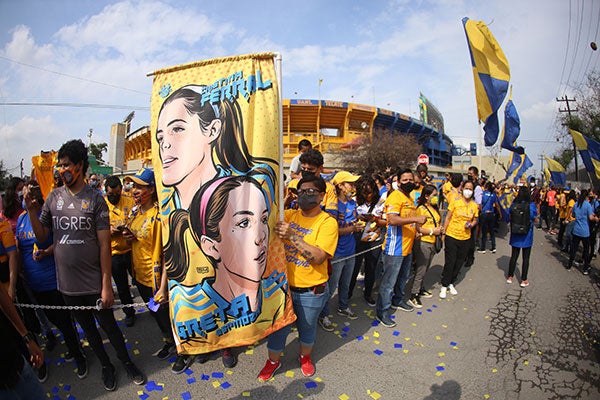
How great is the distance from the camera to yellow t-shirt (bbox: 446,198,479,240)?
5.33m

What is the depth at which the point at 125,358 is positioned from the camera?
2955mm

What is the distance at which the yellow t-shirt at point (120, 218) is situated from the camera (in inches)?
154

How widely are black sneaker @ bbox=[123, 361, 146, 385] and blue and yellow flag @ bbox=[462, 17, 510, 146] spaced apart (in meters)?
8.96

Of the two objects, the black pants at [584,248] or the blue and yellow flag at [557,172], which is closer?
the black pants at [584,248]

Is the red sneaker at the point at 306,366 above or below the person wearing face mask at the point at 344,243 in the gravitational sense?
below

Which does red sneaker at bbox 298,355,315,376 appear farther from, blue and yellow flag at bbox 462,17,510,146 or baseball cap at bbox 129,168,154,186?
blue and yellow flag at bbox 462,17,510,146

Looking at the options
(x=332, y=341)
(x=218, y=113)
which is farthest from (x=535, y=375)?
(x=218, y=113)

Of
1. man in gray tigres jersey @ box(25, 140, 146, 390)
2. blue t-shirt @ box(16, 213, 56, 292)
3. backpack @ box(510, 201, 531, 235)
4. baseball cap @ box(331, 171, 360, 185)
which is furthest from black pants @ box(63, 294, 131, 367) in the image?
backpack @ box(510, 201, 531, 235)

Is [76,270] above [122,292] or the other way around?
above

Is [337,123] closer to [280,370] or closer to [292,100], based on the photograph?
[292,100]

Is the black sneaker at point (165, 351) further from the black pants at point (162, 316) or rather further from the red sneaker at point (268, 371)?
the red sneaker at point (268, 371)

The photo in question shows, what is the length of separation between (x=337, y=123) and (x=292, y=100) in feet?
24.0

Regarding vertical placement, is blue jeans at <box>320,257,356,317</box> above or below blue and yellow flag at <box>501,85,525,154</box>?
below

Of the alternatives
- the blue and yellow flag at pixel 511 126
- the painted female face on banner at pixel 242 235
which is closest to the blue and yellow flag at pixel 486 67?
the blue and yellow flag at pixel 511 126
